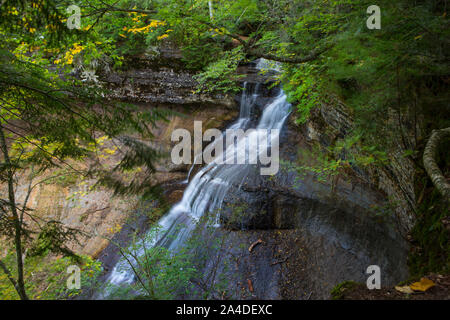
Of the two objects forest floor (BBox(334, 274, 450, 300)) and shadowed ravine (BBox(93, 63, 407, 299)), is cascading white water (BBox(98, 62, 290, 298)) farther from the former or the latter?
forest floor (BBox(334, 274, 450, 300))

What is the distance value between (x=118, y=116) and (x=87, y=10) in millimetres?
1670

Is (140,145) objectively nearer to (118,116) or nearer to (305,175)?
(118,116)

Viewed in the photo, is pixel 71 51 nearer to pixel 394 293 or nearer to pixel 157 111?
pixel 157 111

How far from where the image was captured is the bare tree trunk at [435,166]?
282 cm

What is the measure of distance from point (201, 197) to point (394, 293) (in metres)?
6.17

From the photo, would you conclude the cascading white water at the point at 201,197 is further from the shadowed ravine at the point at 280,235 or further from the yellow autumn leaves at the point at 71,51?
the yellow autumn leaves at the point at 71,51

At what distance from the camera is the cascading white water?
6996 millimetres

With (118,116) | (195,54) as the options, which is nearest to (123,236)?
(118,116)

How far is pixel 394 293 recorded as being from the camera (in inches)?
96.8

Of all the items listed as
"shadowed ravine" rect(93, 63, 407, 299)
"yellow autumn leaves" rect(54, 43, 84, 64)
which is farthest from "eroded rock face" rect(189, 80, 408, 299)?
"yellow autumn leaves" rect(54, 43, 84, 64)

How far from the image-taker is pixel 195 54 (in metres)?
10.4

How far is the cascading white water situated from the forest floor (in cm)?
436

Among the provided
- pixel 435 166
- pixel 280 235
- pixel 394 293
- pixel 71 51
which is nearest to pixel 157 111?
pixel 394 293

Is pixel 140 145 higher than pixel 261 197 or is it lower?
higher
